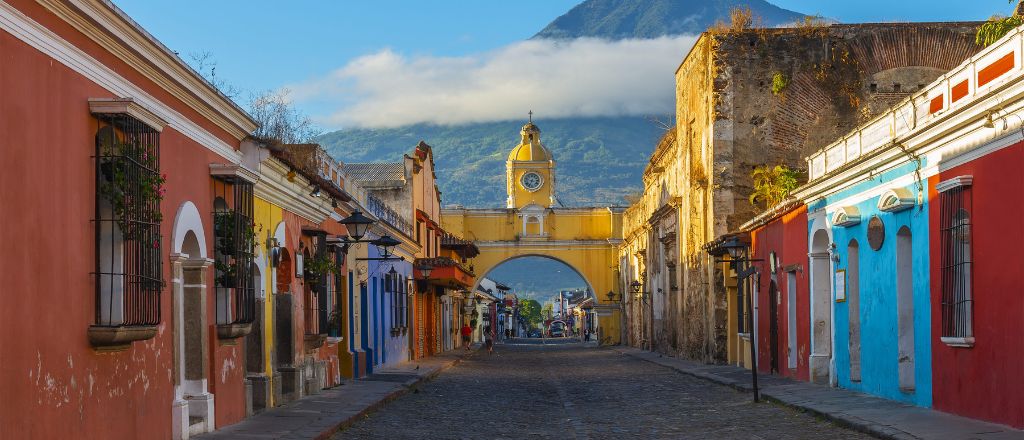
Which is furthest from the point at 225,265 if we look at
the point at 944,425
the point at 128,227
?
the point at 944,425

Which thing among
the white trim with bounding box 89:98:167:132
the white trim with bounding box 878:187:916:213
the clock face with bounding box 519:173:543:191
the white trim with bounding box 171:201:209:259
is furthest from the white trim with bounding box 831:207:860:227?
the clock face with bounding box 519:173:543:191

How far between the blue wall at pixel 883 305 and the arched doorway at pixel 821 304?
0.96m

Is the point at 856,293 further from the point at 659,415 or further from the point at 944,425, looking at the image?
the point at 944,425

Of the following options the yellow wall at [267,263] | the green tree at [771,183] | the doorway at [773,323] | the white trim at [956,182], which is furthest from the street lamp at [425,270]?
the white trim at [956,182]

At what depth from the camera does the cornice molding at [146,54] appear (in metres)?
8.70

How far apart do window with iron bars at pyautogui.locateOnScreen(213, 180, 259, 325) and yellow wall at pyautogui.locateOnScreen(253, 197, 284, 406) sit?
3.31 feet

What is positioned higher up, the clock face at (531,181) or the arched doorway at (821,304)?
the clock face at (531,181)

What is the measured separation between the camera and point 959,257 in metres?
13.3

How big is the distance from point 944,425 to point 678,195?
22.9 meters

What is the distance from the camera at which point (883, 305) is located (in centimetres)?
1627

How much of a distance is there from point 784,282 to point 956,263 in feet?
30.1

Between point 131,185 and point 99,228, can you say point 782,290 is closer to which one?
point 131,185

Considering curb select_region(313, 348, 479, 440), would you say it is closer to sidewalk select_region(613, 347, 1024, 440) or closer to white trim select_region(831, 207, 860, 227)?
sidewalk select_region(613, 347, 1024, 440)

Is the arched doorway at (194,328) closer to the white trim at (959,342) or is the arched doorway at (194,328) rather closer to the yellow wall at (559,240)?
the white trim at (959,342)
